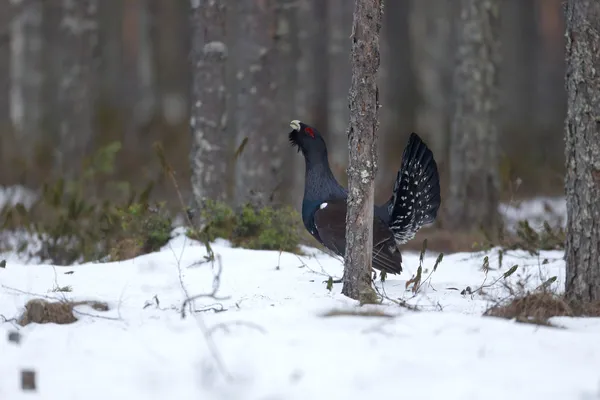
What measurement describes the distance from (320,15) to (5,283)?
70.7ft

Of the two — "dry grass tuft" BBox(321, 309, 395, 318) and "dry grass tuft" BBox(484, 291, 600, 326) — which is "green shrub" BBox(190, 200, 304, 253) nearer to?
"dry grass tuft" BBox(321, 309, 395, 318)

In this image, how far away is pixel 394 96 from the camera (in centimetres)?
2728

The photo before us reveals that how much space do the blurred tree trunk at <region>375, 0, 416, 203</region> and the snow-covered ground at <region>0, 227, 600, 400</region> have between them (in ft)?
18.7

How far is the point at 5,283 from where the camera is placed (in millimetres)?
5527

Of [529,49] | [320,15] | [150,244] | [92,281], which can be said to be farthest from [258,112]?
[529,49]

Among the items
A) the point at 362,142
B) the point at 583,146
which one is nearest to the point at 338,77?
the point at 362,142

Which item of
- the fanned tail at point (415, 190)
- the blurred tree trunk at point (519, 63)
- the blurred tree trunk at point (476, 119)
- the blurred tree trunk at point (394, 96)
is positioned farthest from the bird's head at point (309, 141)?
the blurred tree trunk at point (519, 63)

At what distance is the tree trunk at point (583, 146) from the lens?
4.43 meters

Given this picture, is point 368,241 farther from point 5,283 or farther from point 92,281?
point 5,283

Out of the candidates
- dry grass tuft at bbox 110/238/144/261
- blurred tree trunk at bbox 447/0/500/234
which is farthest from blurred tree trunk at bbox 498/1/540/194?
dry grass tuft at bbox 110/238/144/261

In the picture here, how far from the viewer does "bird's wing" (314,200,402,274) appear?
5681mm

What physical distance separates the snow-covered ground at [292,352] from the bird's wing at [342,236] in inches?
18.4

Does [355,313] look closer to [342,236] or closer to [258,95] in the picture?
[342,236]

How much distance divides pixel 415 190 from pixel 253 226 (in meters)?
1.63
